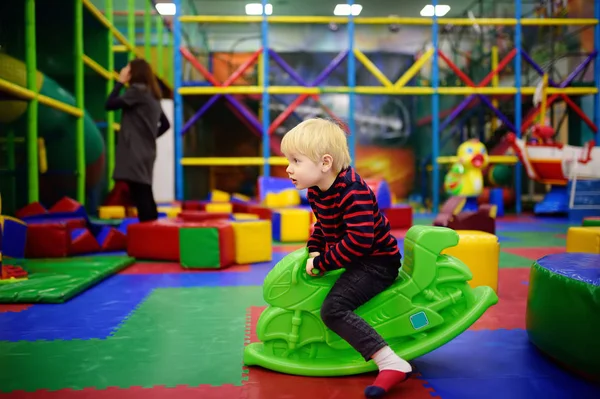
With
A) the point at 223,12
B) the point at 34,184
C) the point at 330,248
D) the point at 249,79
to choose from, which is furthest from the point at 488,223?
the point at 223,12

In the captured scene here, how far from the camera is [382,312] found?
211 centimetres

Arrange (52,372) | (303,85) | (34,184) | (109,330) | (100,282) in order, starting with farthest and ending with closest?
(303,85) → (34,184) → (100,282) → (109,330) → (52,372)

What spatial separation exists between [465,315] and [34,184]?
4.91 meters

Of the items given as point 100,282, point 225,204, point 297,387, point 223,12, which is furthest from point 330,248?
point 223,12

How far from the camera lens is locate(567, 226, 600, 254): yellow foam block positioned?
355cm

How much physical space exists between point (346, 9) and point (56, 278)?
9.11 metres

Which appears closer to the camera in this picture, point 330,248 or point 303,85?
point 330,248

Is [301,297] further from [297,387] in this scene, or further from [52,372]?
[52,372]

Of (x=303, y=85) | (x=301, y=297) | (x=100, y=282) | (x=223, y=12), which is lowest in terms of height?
(x=100, y=282)

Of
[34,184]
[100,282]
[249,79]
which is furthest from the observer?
[249,79]

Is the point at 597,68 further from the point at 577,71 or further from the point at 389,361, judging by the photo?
the point at 389,361

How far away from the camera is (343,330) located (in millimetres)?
1971

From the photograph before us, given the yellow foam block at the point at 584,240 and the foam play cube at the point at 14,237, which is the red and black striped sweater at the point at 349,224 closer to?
the yellow foam block at the point at 584,240

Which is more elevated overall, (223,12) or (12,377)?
(223,12)
